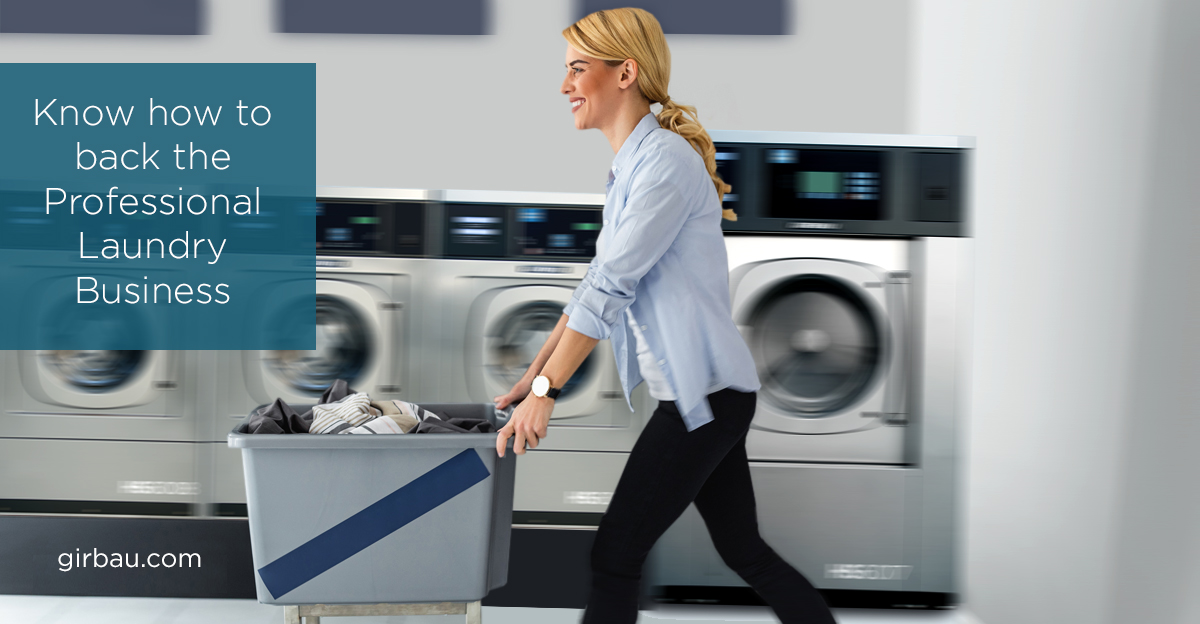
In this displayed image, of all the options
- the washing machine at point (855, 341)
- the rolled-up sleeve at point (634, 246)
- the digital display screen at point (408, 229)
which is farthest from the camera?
the digital display screen at point (408, 229)

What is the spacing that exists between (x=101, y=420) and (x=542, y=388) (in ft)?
7.29

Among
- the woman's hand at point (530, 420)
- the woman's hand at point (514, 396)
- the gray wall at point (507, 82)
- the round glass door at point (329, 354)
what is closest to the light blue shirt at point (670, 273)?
the woman's hand at point (530, 420)

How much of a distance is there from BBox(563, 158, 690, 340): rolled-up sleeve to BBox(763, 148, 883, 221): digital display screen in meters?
1.09

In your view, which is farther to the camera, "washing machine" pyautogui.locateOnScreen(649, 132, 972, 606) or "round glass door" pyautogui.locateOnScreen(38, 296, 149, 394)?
"round glass door" pyautogui.locateOnScreen(38, 296, 149, 394)

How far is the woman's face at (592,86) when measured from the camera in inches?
51.1

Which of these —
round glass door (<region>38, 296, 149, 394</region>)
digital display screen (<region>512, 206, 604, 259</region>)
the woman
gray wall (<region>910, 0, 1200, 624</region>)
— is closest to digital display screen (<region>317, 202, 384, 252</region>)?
digital display screen (<region>512, 206, 604, 259</region>)

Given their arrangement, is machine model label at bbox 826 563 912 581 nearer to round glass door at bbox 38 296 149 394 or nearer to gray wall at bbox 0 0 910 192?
gray wall at bbox 0 0 910 192

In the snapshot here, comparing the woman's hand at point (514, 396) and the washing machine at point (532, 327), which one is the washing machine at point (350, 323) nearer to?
the washing machine at point (532, 327)

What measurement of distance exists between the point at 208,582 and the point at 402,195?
1.33 metres

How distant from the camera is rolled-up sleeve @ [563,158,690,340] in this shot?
3.99ft

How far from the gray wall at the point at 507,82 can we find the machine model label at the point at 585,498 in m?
1.33

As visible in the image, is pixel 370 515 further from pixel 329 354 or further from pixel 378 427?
pixel 329 354

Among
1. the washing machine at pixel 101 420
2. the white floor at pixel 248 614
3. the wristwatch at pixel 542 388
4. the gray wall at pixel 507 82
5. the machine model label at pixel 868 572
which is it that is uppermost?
the gray wall at pixel 507 82

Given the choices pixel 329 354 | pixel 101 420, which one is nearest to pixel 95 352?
pixel 101 420
